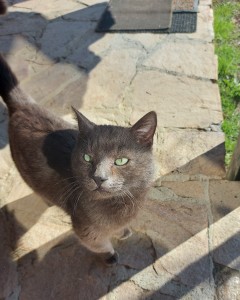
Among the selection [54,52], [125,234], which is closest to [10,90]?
[125,234]

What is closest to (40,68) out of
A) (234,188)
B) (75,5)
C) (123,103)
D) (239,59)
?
(123,103)

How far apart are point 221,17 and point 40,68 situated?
214 centimetres

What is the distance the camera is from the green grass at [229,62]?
271 cm

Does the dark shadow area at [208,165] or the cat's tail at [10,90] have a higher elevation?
the cat's tail at [10,90]

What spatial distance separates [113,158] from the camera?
148cm

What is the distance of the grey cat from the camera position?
1494mm

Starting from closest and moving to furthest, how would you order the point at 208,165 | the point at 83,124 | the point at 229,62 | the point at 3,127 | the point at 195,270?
1. the point at 83,124
2. the point at 195,270
3. the point at 208,165
4. the point at 3,127
5. the point at 229,62

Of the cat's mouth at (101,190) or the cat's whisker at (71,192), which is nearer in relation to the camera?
the cat's mouth at (101,190)

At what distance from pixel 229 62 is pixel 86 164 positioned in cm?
230

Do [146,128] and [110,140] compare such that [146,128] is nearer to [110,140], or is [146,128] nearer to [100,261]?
[110,140]

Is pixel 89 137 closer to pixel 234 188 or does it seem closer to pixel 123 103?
pixel 234 188

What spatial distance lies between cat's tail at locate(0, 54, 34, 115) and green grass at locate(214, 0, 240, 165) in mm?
1531

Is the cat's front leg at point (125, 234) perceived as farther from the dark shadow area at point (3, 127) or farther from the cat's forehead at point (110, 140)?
the dark shadow area at point (3, 127)

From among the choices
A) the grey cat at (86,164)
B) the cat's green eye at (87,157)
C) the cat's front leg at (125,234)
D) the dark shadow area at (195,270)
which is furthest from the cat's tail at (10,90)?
the dark shadow area at (195,270)
